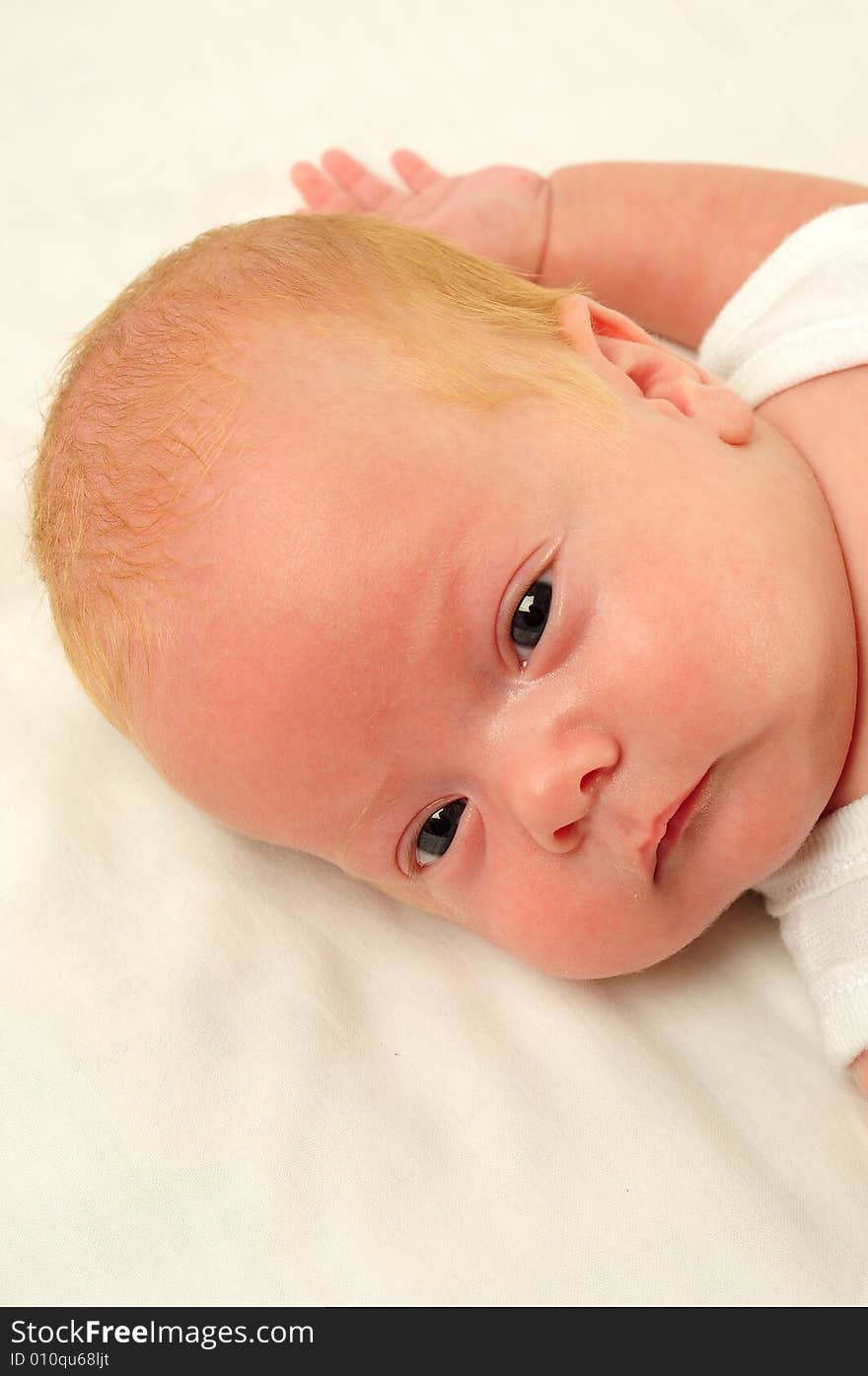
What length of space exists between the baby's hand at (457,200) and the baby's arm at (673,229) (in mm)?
29

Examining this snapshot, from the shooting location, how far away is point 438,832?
1385mm

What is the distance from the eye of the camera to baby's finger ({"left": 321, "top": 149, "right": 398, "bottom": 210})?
203cm

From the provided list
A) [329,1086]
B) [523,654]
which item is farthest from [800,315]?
[329,1086]

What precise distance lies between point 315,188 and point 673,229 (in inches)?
22.4

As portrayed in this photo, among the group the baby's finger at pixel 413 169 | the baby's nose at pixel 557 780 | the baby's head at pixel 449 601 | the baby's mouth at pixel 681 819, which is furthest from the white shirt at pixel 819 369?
the baby's finger at pixel 413 169

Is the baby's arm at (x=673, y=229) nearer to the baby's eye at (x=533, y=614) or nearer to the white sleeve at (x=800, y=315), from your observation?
the white sleeve at (x=800, y=315)

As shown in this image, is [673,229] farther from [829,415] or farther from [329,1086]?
[329,1086]

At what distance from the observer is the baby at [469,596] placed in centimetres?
123

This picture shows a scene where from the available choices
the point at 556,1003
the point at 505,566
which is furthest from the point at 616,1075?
the point at 505,566

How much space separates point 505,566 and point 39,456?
1.84ft

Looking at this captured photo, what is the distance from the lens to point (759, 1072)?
1.42 meters

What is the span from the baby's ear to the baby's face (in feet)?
0.23

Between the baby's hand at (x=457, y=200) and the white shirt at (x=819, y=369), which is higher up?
the baby's hand at (x=457, y=200)
